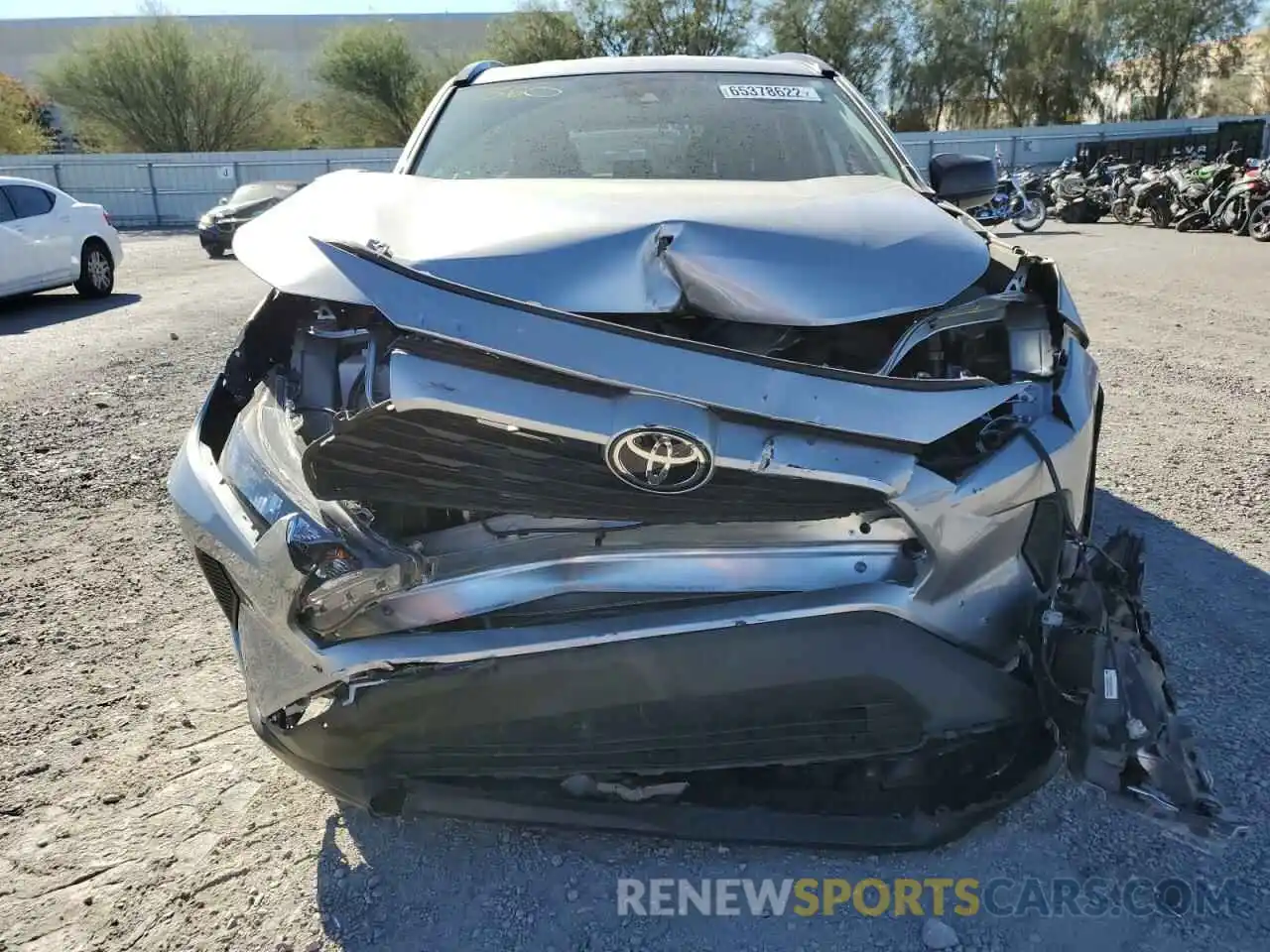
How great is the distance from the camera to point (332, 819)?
7.70 feet

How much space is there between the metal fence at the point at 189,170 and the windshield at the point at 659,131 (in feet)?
83.1

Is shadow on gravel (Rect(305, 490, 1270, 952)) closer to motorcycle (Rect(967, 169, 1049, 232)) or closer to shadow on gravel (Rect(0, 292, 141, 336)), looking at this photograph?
shadow on gravel (Rect(0, 292, 141, 336))

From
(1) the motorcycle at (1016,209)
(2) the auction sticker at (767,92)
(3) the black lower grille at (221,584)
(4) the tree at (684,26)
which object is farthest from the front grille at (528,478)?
(4) the tree at (684,26)

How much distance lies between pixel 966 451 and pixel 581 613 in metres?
0.85

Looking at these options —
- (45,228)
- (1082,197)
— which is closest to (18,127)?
(45,228)

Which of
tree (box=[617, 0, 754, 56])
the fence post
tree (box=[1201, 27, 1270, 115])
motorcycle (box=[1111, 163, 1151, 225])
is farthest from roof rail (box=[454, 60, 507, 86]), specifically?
tree (box=[1201, 27, 1270, 115])

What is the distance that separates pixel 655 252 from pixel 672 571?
666 millimetres

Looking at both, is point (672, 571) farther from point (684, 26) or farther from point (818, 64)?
point (684, 26)

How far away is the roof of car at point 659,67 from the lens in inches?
149

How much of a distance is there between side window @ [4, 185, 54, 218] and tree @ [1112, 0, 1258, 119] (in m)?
43.0

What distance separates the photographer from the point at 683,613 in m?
1.81

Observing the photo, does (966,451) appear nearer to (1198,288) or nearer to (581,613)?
(581,613)

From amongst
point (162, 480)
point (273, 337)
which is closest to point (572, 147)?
point (273, 337)

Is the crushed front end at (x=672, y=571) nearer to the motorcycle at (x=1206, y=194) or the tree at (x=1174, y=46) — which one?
the motorcycle at (x=1206, y=194)
